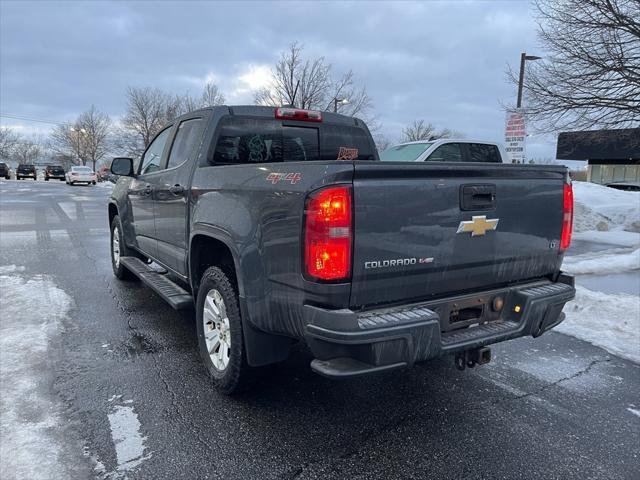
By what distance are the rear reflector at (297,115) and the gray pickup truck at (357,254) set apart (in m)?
0.04

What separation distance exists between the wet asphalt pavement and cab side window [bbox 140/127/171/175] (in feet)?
5.61

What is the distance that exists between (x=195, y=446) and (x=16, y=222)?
1276cm

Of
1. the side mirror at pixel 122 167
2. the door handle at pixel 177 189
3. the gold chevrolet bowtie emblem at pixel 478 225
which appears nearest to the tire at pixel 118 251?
the side mirror at pixel 122 167

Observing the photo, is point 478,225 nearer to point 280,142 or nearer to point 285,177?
point 285,177

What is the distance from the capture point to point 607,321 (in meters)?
5.29

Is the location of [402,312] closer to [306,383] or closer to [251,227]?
[251,227]

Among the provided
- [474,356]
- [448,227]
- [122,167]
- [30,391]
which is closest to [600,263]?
[474,356]

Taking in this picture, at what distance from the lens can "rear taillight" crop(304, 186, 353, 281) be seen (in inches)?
96.6

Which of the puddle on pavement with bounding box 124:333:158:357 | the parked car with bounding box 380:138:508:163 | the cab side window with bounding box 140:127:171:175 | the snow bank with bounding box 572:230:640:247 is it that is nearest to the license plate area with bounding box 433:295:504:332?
the puddle on pavement with bounding box 124:333:158:357

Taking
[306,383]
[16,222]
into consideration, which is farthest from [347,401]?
[16,222]

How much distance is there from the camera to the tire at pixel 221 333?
319 cm

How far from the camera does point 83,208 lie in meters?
17.7

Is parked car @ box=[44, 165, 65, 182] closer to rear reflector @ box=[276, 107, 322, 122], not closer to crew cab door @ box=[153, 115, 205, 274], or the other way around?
crew cab door @ box=[153, 115, 205, 274]

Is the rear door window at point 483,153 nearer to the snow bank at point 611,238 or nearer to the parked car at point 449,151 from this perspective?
the parked car at point 449,151
